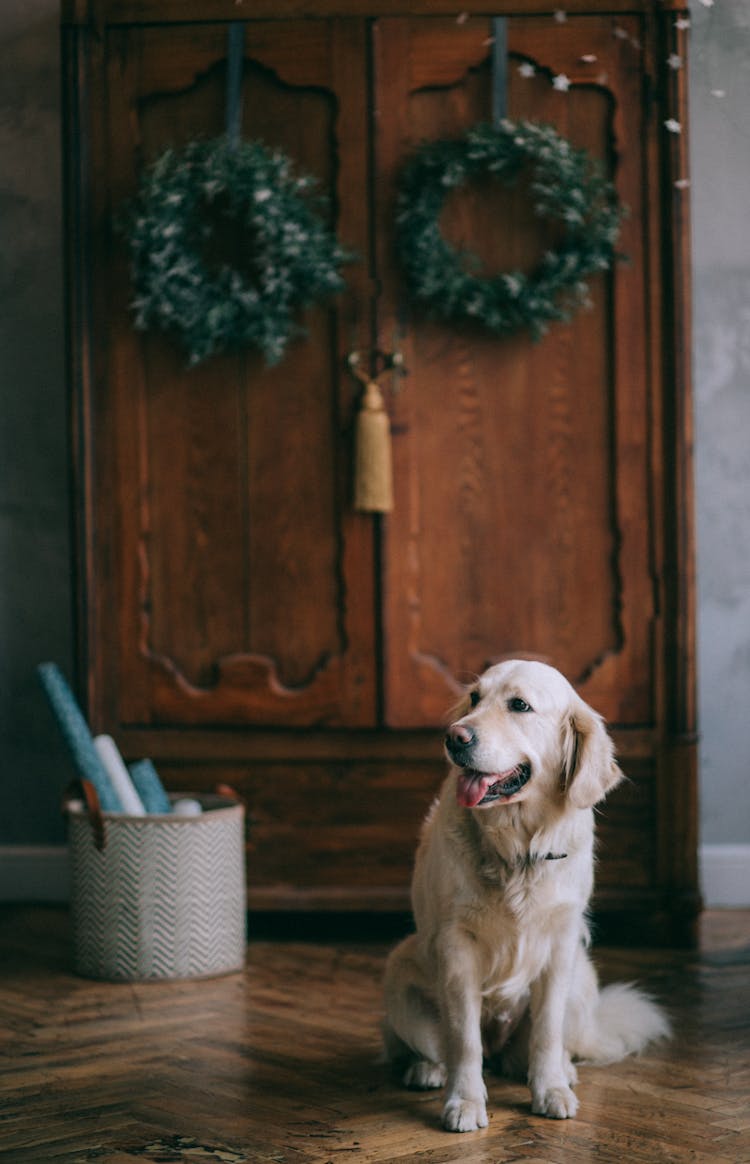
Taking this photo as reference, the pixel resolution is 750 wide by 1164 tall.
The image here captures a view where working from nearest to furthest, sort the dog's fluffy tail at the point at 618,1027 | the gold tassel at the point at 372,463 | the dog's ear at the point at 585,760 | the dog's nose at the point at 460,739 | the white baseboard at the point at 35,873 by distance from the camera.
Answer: the dog's nose at the point at 460,739 → the dog's ear at the point at 585,760 → the dog's fluffy tail at the point at 618,1027 → the gold tassel at the point at 372,463 → the white baseboard at the point at 35,873

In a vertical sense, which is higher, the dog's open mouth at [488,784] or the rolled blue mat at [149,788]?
the dog's open mouth at [488,784]

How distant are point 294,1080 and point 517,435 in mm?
1767

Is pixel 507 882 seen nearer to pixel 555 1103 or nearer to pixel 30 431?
pixel 555 1103

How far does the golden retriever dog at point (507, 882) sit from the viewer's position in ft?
7.62

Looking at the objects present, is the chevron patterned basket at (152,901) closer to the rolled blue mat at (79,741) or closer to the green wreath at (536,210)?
the rolled blue mat at (79,741)

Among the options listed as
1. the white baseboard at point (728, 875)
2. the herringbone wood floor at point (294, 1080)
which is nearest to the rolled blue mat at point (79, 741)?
the herringbone wood floor at point (294, 1080)

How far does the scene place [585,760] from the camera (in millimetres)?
2348

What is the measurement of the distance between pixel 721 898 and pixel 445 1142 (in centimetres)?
213

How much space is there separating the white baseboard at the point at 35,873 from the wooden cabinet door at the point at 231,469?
0.83 metres

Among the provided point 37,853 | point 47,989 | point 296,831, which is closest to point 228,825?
point 296,831

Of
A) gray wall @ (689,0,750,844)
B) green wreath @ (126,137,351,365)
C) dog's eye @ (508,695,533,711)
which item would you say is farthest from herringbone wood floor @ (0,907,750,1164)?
green wreath @ (126,137,351,365)

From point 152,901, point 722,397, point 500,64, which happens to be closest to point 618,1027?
point 152,901

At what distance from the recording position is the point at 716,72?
4.19 metres

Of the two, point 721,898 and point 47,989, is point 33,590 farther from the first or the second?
point 721,898
